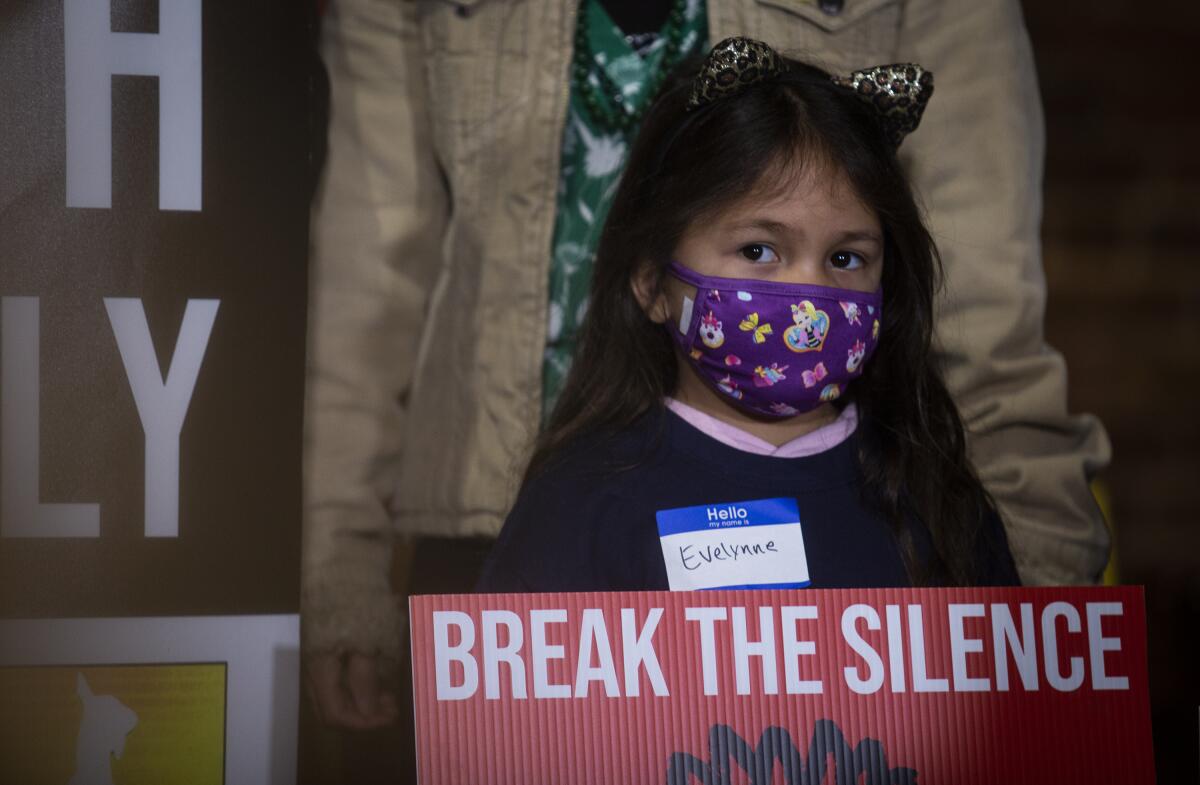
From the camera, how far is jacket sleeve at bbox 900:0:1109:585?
1.96 metres

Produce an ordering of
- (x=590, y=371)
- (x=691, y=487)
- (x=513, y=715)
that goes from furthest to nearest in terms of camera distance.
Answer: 1. (x=590, y=371)
2. (x=691, y=487)
3. (x=513, y=715)

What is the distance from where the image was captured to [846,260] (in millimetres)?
1613

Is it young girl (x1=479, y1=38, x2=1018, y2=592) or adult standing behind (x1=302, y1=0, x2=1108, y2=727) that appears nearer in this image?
young girl (x1=479, y1=38, x2=1018, y2=592)

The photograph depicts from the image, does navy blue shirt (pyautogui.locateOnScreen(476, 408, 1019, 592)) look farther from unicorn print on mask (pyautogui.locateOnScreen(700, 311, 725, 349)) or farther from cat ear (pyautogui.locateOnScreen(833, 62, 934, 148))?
cat ear (pyautogui.locateOnScreen(833, 62, 934, 148))

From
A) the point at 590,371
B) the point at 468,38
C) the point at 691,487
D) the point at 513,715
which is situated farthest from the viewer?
the point at 468,38

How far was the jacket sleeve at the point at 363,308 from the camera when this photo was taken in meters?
1.93

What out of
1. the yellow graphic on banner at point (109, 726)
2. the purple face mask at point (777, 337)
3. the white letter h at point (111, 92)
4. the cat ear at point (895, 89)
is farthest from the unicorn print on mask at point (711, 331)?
the yellow graphic on banner at point (109, 726)

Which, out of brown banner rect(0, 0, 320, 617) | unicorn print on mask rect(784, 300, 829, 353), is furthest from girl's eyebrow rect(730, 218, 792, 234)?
brown banner rect(0, 0, 320, 617)

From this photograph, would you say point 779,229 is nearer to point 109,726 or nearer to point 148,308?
point 148,308

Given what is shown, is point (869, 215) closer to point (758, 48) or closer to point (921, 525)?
point (758, 48)

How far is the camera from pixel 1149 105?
81.1 inches

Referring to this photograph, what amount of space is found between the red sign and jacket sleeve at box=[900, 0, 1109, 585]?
0.57m

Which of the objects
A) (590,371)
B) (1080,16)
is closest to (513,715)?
(590,371)

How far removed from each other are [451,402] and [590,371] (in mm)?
312
